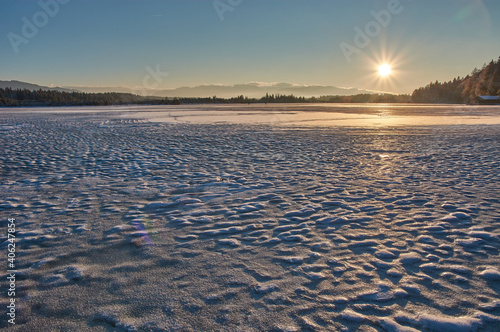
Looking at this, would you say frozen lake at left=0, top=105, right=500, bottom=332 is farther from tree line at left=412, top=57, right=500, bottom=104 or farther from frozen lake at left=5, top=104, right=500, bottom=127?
tree line at left=412, top=57, right=500, bottom=104

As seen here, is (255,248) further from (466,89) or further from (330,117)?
(466,89)

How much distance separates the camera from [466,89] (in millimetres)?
129875

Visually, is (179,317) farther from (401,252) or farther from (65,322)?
(401,252)

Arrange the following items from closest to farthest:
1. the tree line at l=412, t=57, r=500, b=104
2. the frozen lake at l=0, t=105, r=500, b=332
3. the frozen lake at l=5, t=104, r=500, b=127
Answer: the frozen lake at l=0, t=105, r=500, b=332 → the frozen lake at l=5, t=104, r=500, b=127 → the tree line at l=412, t=57, r=500, b=104

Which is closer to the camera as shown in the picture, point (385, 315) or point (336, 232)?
point (385, 315)

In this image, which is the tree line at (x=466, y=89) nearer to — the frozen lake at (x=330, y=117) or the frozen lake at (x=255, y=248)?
the frozen lake at (x=330, y=117)

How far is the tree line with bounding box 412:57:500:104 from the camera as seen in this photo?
11362 centimetres

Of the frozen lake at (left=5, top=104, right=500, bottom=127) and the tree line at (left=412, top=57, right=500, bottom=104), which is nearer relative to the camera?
the frozen lake at (left=5, top=104, right=500, bottom=127)

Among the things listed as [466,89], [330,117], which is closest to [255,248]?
[330,117]

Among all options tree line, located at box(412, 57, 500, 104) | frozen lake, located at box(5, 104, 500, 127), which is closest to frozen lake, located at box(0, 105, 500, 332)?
frozen lake, located at box(5, 104, 500, 127)

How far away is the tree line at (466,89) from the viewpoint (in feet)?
373

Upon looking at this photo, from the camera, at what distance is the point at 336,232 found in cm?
398

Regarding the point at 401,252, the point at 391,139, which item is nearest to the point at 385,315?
the point at 401,252

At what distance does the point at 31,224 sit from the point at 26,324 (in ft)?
8.32
